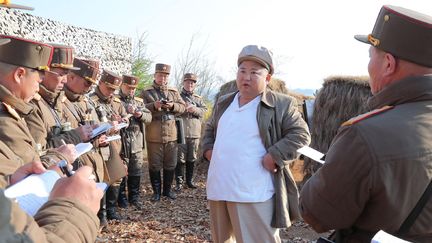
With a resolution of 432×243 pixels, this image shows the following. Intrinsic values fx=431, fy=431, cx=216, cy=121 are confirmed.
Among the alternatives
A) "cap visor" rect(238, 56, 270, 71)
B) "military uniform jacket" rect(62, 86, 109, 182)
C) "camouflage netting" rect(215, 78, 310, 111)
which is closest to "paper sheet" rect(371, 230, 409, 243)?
"cap visor" rect(238, 56, 270, 71)

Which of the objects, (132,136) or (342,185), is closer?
(342,185)

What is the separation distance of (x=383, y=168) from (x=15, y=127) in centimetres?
217

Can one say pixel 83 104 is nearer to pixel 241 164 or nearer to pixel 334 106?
pixel 241 164

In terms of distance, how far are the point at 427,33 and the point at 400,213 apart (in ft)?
2.56

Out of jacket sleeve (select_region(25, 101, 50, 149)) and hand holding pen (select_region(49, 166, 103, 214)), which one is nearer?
hand holding pen (select_region(49, 166, 103, 214))

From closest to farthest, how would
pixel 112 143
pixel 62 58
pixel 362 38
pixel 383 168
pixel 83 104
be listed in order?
pixel 383 168
pixel 362 38
pixel 62 58
pixel 83 104
pixel 112 143

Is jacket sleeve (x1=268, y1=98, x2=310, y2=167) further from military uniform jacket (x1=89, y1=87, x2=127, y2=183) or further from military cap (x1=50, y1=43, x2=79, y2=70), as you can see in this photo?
military uniform jacket (x1=89, y1=87, x2=127, y2=183)

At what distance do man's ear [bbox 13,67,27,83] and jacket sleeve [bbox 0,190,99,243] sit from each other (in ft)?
5.34

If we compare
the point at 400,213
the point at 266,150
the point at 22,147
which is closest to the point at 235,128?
the point at 266,150

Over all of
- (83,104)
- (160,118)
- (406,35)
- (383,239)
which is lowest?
(160,118)

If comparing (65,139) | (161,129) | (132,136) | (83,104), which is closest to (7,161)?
(65,139)

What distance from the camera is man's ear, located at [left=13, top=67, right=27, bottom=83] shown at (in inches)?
112

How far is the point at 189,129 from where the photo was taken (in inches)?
351

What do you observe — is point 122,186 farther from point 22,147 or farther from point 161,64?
point 22,147
